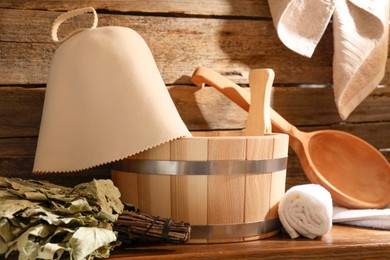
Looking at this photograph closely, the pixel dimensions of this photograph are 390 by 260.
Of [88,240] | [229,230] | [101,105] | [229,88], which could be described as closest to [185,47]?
[229,88]

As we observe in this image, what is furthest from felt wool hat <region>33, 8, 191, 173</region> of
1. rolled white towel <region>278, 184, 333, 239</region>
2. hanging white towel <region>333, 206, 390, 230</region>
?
hanging white towel <region>333, 206, 390, 230</region>

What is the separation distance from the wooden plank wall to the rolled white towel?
367mm

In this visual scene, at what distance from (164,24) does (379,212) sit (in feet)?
2.21

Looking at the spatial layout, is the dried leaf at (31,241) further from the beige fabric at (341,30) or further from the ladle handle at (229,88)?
the beige fabric at (341,30)

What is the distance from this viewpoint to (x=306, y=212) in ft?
3.72

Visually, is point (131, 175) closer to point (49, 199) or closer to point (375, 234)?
point (49, 199)

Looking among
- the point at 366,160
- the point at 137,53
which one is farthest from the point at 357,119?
the point at 137,53

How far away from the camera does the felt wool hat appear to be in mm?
1069

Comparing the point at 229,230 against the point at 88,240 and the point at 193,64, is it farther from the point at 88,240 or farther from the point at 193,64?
the point at 193,64

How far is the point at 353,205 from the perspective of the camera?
52.5 inches

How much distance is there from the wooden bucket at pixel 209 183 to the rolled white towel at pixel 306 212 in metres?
0.05

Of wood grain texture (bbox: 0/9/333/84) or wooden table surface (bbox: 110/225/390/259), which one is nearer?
wooden table surface (bbox: 110/225/390/259)

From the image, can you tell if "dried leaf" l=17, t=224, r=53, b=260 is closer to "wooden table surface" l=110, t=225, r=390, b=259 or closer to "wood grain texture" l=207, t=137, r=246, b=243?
"wooden table surface" l=110, t=225, r=390, b=259

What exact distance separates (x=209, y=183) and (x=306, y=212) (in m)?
0.22
